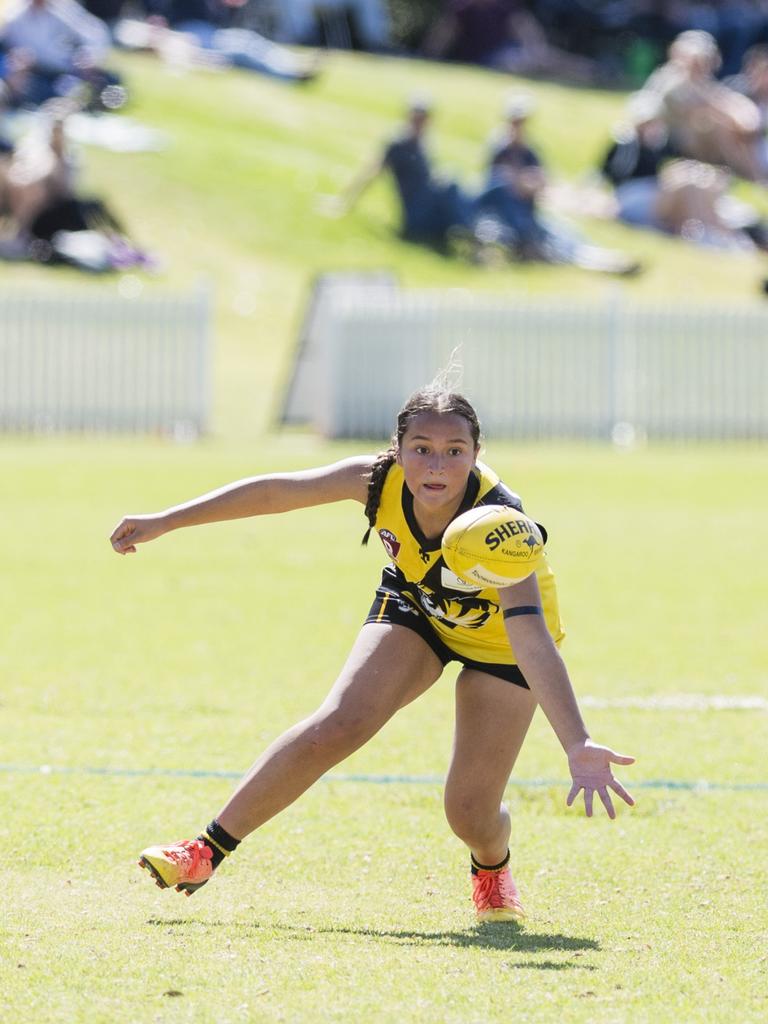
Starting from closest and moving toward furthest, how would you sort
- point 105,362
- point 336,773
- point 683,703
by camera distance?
A: point 336,773, point 683,703, point 105,362

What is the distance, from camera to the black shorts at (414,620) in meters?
5.12

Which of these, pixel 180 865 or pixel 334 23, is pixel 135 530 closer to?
pixel 180 865

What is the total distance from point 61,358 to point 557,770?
14222mm

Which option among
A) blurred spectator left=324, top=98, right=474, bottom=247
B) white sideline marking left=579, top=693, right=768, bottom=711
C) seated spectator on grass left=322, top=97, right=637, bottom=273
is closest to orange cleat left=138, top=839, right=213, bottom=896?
white sideline marking left=579, top=693, right=768, bottom=711

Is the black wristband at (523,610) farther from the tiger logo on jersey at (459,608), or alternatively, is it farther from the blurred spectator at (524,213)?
the blurred spectator at (524,213)

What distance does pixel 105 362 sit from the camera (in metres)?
20.3

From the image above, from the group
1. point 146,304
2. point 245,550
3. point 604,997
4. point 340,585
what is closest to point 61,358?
point 146,304

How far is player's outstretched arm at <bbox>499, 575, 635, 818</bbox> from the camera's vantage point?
4.46 meters

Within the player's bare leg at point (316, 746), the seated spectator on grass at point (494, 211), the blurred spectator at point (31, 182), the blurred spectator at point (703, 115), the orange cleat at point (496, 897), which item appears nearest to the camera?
the player's bare leg at point (316, 746)

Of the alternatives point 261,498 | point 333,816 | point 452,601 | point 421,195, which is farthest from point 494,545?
point 421,195

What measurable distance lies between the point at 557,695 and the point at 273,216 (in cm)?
2342

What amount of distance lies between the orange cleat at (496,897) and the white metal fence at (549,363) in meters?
15.1

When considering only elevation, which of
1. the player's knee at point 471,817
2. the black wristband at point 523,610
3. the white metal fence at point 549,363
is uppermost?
the black wristband at point 523,610

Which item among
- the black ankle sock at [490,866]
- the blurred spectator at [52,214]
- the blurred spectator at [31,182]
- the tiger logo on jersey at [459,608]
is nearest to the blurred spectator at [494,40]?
the blurred spectator at [52,214]
